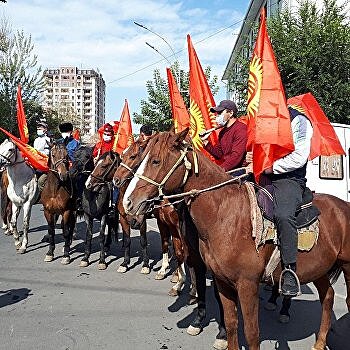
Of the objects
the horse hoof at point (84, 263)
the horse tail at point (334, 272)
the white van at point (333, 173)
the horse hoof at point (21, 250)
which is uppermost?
the white van at point (333, 173)

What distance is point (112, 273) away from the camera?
8234 mm

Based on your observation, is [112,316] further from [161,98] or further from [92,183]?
[161,98]

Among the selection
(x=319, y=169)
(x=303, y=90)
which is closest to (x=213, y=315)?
(x=319, y=169)

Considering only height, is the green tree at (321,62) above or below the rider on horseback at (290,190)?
above

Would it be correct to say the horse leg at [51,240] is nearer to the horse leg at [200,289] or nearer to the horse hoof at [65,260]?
the horse hoof at [65,260]

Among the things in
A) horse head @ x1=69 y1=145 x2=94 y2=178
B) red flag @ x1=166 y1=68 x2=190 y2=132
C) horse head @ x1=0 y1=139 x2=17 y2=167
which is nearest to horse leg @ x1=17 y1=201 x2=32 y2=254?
horse head @ x1=0 y1=139 x2=17 y2=167

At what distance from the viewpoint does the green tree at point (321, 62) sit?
1580 centimetres

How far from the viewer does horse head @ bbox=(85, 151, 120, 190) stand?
26.7ft

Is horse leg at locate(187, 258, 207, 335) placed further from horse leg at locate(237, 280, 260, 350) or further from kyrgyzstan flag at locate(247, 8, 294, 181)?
kyrgyzstan flag at locate(247, 8, 294, 181)

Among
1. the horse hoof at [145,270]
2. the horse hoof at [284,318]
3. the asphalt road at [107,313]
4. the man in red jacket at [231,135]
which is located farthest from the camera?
the horse hoof at [145,270]

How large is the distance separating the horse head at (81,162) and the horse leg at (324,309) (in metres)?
5.30

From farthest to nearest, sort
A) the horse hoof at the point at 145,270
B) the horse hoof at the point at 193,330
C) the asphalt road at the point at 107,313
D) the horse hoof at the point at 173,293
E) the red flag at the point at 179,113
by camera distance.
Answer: the horse hoof at the point at 145,270 < the red flag at the point at 179,113 < the horse hoof at the point at 173,293 < the horse hoof at the point at 193,330 < the asphalt road at the point at 107,313

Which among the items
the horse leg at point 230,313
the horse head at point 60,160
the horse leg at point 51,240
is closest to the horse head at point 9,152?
the horse leg at point 51,240

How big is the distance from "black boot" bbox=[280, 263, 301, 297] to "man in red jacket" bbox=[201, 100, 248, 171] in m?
1.77
